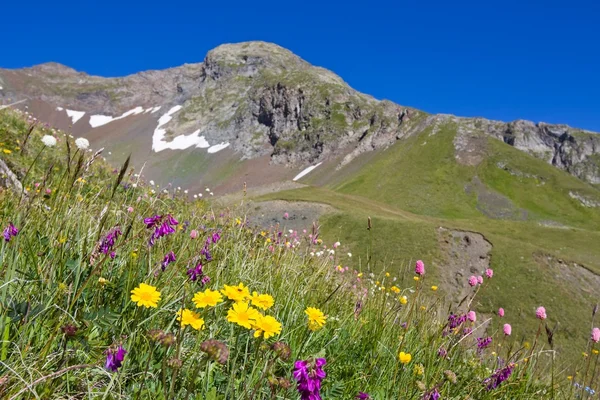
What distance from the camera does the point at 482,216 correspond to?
73.8 meters

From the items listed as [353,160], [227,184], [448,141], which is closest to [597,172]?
[448,141]

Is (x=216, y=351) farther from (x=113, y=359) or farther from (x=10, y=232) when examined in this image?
(x=10, y=232)

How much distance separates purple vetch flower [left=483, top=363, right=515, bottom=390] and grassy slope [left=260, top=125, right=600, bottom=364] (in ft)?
2.09

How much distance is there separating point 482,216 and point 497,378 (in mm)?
78083

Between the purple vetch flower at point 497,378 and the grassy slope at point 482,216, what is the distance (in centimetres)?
64

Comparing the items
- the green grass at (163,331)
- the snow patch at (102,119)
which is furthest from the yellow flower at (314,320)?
the snow patch at (102,119)

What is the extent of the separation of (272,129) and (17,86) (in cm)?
15086

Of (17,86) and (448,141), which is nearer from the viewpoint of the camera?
(448,141)

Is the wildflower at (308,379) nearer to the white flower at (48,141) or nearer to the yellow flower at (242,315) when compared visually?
the yellow flower at (242,315)

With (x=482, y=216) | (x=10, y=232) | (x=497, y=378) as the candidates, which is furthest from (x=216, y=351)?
(x=482, y=216)

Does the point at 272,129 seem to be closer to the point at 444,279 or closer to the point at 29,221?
the point at 444,279

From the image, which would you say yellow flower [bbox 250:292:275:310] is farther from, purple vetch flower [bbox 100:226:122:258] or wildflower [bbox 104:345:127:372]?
purple vetch flower [bbox 100:226:122:258]

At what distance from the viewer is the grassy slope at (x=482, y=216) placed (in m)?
21.1

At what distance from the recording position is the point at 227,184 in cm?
11725
